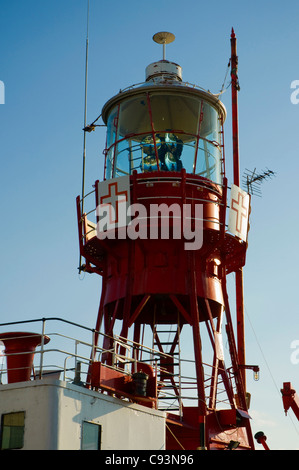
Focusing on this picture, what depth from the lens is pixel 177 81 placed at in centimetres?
2345

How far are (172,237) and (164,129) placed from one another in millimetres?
3994

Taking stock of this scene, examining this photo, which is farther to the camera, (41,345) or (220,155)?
(220,155)

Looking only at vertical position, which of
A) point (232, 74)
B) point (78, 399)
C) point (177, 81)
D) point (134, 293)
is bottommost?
point (78, 399)

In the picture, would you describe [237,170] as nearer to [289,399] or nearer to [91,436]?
[289,399]

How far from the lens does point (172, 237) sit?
835 inches

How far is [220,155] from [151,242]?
4026 mm

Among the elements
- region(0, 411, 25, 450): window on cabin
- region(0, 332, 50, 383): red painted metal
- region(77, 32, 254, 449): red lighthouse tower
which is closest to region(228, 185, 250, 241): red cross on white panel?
region(77, 32, 254, 449): red lighthouse tower

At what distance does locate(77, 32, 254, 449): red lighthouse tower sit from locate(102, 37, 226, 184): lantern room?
30 mm

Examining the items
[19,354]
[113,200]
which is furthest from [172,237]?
[19,354]
